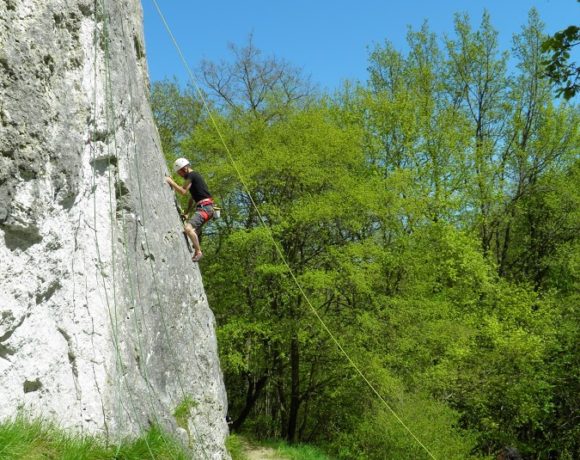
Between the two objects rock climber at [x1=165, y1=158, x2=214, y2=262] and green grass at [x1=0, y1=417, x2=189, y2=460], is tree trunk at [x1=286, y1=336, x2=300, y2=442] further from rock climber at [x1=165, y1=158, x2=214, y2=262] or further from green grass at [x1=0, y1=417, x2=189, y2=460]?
green grass at [x1=0, y1=417, x2=189, y2=460]

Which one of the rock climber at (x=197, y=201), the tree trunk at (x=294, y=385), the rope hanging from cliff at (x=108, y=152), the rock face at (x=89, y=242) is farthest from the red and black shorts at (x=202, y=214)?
the tree trunk at (x=294, y=385)

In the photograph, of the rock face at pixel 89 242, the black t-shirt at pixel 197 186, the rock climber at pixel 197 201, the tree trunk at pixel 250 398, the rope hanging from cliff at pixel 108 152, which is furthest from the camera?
the tree trunk at pixel 250 398

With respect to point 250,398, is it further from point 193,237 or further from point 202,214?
point 193,237

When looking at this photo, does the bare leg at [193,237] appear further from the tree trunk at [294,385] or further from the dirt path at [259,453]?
the tree trunk at [294,385]

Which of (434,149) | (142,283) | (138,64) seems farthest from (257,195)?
(142,283)

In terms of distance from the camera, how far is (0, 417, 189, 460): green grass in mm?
4250

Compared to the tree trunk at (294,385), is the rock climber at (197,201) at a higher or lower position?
higher

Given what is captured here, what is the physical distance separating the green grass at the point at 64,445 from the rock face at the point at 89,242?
16 centimetres

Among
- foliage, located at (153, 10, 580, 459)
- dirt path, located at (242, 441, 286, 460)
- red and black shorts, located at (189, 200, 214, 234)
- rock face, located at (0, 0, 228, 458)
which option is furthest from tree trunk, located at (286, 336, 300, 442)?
rock face, located at (0, 0, 228, 458)

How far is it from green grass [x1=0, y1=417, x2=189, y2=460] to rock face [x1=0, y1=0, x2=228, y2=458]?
164mm

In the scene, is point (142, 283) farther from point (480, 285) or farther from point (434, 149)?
point (434, 149)

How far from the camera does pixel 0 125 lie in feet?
15.0

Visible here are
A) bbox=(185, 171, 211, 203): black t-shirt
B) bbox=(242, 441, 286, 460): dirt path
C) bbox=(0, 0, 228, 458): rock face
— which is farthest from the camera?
bbox=(242, 441, 286, 460): dirt path

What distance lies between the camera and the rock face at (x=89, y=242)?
474 cm
